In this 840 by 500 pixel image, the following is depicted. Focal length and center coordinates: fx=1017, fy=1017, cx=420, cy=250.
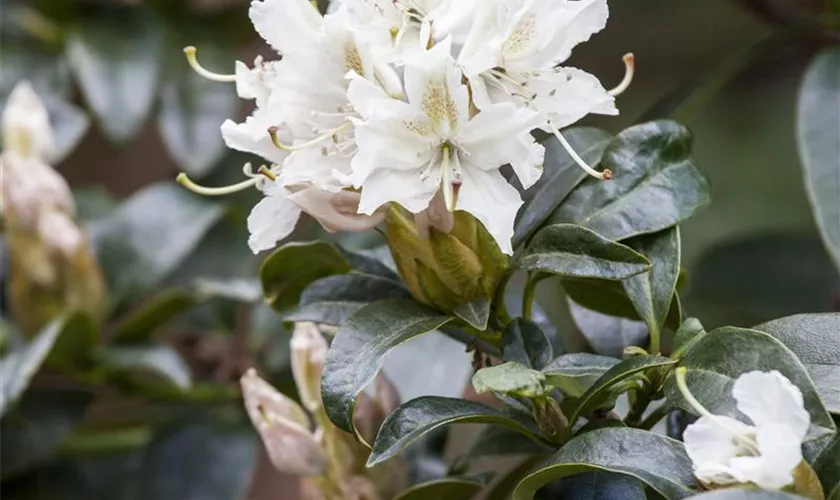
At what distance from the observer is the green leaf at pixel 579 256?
0.52m

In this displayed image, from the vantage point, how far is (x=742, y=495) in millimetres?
425

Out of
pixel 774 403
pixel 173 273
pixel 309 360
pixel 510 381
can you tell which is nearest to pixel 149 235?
pixel 173 273

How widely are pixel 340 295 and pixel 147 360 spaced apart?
39 centimetres

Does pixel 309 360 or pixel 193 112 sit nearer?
pixel 309 360

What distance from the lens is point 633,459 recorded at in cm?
49

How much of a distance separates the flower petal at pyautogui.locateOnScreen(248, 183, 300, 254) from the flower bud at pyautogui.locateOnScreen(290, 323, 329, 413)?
118mm

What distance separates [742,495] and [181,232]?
2.46 feet

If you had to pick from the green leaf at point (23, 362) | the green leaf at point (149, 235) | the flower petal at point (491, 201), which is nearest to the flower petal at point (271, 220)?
the flower petal at point (491, 201)

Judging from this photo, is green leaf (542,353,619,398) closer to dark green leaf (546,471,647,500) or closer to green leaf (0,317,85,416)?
dark green leaf (546,471,647,500)

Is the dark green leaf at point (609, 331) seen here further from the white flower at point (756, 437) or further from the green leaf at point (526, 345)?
the white flower at point (756, 437)

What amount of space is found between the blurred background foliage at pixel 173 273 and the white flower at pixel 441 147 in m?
0.28

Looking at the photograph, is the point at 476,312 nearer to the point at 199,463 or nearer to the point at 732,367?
the point at 732,367

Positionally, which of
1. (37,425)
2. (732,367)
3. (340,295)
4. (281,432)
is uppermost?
(732,367)

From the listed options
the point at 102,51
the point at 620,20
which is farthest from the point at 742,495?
the point at 620,20
